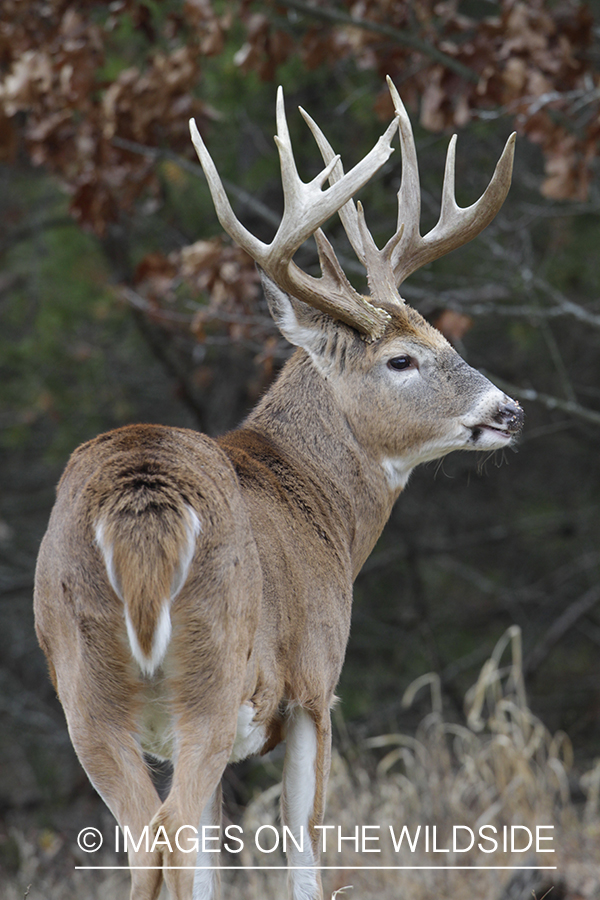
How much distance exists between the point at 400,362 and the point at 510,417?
1.67 ft

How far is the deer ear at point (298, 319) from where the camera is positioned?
14.3 feet

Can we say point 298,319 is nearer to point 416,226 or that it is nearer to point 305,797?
point 416,226

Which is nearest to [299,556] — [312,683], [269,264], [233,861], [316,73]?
[312,683]

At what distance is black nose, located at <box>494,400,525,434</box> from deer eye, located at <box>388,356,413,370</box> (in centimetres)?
43

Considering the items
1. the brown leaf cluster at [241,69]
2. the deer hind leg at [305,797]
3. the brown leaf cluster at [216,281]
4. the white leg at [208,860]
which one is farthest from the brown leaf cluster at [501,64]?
the white leg at [208,860]

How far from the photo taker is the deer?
2871mm

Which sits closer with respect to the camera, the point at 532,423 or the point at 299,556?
the point at 299,556

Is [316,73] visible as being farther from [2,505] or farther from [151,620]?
[151,620]

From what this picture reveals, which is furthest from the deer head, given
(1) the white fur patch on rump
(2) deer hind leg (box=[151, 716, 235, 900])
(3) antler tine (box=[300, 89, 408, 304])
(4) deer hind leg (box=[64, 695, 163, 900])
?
(4) deer hind leg (box=[64, 695, 163, 900])

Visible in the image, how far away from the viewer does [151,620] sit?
279 cm

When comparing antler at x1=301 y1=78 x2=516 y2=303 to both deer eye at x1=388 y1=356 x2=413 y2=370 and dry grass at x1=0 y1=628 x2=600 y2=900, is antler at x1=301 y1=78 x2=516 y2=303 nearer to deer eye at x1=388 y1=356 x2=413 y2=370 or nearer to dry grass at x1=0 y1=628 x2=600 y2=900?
deer eye at x1=388 y1=356 x2=413 y2=370

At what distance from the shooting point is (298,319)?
4375mm

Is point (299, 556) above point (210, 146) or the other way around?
the other way around

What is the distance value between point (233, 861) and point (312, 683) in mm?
4896
